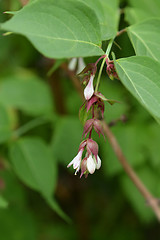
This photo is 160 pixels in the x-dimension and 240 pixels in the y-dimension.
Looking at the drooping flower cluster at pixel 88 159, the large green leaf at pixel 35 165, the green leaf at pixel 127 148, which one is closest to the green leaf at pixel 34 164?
the large green leaf at pixel 35 165

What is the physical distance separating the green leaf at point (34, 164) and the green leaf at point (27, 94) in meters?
0.41

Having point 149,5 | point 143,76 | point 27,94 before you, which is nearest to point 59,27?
point 143,76

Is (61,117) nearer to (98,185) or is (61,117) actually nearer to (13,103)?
(13,103)

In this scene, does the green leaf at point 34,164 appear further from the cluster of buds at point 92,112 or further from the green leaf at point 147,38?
the green leaf at point 147,38

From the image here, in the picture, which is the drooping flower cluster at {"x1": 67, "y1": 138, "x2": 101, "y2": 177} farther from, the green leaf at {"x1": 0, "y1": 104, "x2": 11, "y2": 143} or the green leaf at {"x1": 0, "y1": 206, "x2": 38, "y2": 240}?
the green leaf at {"x1": 0, "y1": 206, "x2": 38, "y2": 240}

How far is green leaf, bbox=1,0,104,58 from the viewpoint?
580 mm

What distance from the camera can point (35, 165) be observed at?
50.5 inches

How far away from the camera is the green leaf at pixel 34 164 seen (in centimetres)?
122

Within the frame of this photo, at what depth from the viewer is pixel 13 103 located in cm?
179

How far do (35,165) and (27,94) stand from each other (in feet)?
2.10

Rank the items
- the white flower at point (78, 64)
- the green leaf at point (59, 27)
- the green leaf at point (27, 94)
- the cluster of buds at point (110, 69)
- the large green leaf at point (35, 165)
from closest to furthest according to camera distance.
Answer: the green leaf at point (59, 27) < the cluster of buds at point (110, 69) < the white flower at point (78, 64) < the large green leaf at point (35, 165) < the green leaf at point (27, 94)

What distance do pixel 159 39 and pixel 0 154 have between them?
37.4 inches

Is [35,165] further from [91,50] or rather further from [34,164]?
[91,50]

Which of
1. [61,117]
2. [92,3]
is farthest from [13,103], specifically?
[92,3]
